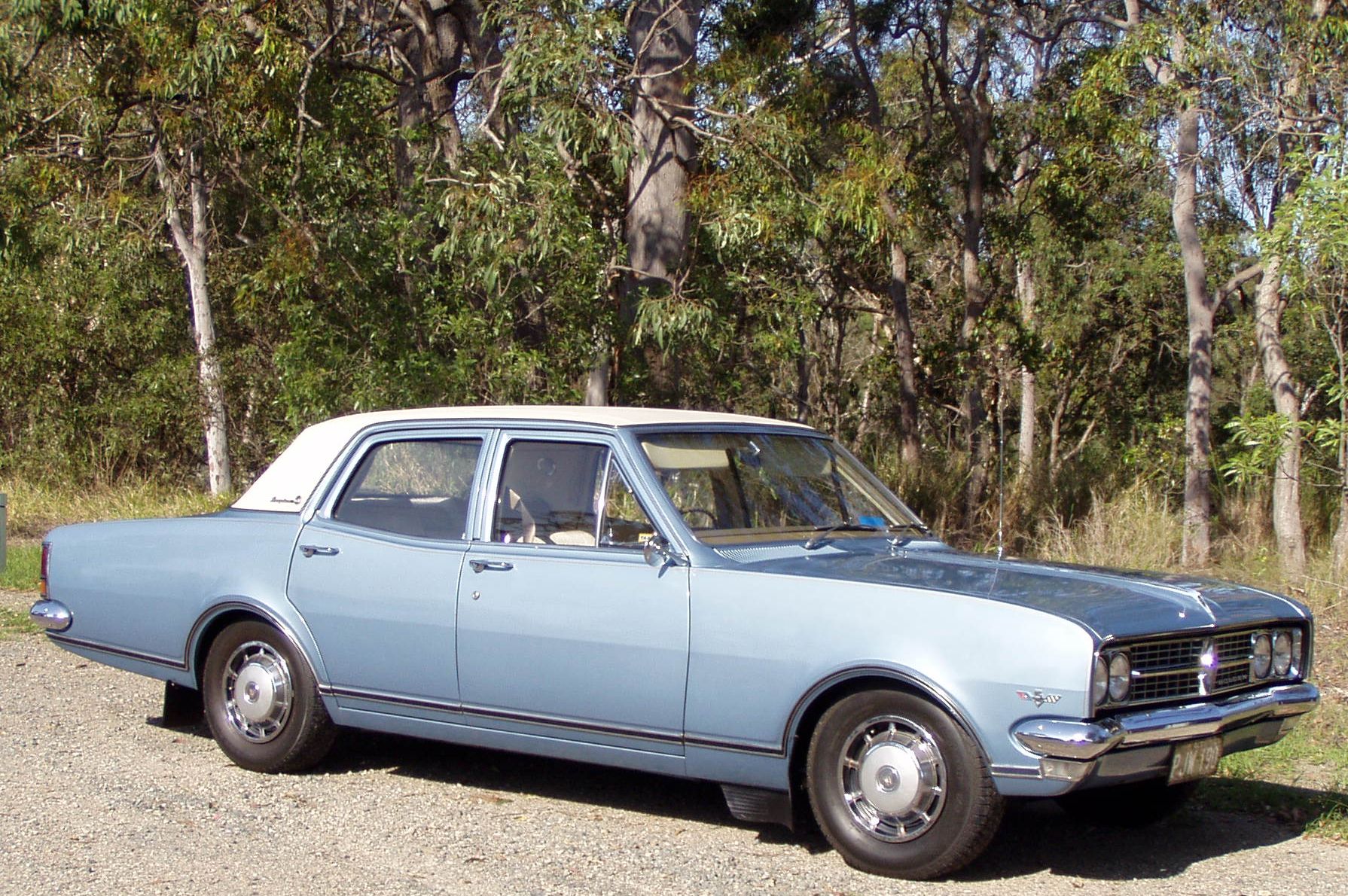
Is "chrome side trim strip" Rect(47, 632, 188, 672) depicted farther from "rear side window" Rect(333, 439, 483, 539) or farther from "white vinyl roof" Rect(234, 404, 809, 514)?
"rear side window" Rect(333, 439, 483, 539)

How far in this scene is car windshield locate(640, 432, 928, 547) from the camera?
19.5 feet

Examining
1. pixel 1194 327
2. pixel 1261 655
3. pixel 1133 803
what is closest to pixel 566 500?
pixel 1133 803

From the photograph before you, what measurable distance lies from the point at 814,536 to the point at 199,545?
2.82 meters

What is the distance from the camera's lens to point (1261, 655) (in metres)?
5.50

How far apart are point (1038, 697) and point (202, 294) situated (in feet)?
47.8

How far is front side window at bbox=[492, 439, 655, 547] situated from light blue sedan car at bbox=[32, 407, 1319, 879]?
0.04 feet

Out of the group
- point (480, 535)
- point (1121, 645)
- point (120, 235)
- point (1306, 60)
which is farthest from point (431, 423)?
point (120, 235)

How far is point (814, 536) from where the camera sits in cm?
605

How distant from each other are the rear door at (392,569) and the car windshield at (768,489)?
907mm

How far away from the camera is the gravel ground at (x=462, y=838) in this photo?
512 centimetres

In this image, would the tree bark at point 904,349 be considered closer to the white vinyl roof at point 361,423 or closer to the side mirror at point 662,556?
the white vinyl roof at point 361,423

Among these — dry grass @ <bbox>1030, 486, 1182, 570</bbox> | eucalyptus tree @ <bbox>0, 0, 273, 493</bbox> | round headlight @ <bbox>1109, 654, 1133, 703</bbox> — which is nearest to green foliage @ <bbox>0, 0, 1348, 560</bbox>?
eucalyptus tree @ <bbox>0, 0, 273, 493</bbox>

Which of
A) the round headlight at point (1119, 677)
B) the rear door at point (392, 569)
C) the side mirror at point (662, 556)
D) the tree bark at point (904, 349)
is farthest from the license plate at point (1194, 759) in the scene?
the tree bark at point (904, 349)

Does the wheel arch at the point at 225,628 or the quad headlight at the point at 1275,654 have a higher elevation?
the quad headlight at the point at 1275,654
